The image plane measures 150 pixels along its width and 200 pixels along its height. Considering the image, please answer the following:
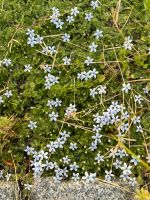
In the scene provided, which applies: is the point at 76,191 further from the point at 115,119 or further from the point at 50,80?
the point at 50,80

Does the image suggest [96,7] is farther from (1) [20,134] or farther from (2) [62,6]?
(1) [20,134]

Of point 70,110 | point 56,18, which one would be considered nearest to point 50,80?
point 70,110

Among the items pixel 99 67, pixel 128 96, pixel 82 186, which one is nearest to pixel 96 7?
pixel 99 67

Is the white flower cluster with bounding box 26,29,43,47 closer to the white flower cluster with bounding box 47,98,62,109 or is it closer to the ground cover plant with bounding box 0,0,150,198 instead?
the ground cover plant with bounding box 0,0,150,198

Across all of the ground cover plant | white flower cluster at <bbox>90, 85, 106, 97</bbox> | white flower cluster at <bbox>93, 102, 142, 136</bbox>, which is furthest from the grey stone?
white flower cluster at <bbox>90, 85, 106, 97</bbox>

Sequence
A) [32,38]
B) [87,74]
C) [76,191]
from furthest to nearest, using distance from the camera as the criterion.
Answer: [32,38] → [87,74] → [76,191]

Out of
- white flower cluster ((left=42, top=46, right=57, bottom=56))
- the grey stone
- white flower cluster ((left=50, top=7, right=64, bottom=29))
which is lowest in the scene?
the grey stone

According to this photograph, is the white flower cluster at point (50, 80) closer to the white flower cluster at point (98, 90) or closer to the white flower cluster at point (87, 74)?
the white flower cluster at point (87, 74)
